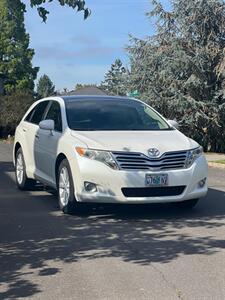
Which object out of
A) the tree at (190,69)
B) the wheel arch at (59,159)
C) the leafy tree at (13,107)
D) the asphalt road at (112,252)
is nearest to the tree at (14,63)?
the leafy tree at (13,107)

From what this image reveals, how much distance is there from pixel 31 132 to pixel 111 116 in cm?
180

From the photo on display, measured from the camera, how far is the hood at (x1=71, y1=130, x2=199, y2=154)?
764cm

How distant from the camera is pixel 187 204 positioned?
8391 millimetres

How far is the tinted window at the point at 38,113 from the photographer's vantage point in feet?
32.4

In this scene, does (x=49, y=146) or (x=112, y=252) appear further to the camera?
(x=49, y=146)

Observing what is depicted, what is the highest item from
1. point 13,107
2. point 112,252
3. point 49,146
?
point 13,107

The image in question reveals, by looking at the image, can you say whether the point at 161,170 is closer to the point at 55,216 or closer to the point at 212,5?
the point at 55,216

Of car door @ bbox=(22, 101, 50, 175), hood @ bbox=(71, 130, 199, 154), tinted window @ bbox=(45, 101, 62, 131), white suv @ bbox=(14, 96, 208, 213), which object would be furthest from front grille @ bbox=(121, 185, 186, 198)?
car door @ bbox=(22, 101, 50, 175)

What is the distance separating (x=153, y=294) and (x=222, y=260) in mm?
1276

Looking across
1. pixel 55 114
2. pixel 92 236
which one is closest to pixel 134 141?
pixel 92 236

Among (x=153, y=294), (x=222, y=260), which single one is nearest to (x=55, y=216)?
(x=222, y=260)

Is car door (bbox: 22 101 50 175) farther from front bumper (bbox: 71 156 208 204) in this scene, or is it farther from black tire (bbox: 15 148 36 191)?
front bumper (bbox: 71 156 208 204)

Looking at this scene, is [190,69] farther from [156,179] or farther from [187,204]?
[156,179]

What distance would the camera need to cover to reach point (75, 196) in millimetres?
7750
